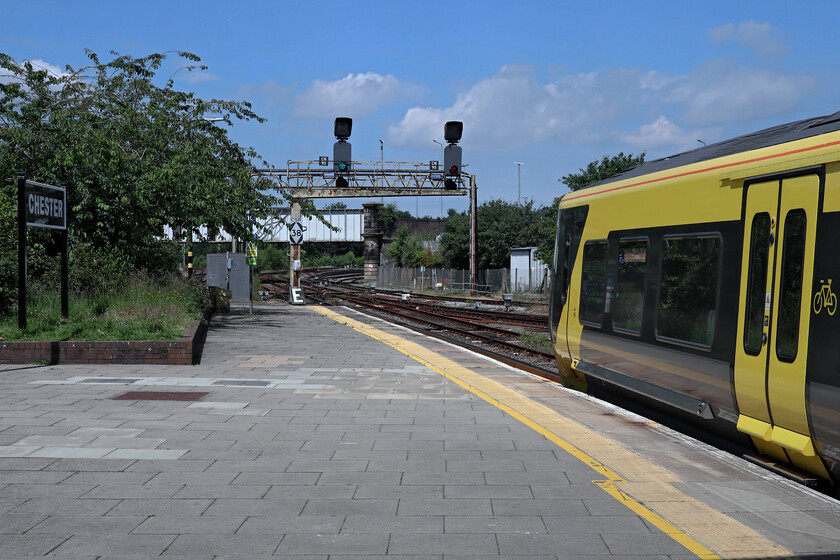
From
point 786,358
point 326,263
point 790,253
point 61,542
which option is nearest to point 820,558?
point 786,358

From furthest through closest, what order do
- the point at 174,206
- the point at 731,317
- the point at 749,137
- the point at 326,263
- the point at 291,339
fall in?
the point at 326,263
the point at 174,206
the point at 291,339
the point at 749,137
the point at 731,317

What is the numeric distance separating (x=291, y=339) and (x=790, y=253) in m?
13.6

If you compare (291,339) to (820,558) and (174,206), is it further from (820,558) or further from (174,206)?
(820,558)

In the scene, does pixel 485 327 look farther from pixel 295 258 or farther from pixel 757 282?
pixel 295 258

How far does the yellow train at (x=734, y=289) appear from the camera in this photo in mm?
5879

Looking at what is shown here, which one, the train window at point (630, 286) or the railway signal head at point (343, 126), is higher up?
the railway signal head at point (343, 126)

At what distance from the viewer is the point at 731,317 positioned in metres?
6.95

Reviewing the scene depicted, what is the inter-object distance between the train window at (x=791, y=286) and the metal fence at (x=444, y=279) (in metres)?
39.2

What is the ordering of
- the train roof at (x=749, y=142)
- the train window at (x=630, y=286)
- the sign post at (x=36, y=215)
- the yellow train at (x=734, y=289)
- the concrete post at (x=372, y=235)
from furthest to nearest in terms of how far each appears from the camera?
the concrete post at (x=372, y=235) < the sign post at (x=36, y=215) < the train window at (x=630, y=286) < the train roof at (x=749, y=142) < the yellow train at (x=734, y=289)

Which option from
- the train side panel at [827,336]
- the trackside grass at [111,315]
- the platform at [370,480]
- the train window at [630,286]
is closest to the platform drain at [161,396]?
the platform at [370,480]

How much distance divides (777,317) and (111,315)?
1271cm

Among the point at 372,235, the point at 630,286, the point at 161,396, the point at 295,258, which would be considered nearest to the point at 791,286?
the point at 630,286

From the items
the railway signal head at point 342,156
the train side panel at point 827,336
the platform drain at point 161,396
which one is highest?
the railway signal head at point 342,156

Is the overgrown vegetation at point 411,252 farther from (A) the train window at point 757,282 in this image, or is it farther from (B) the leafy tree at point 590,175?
(A) the train window at point 757,282
